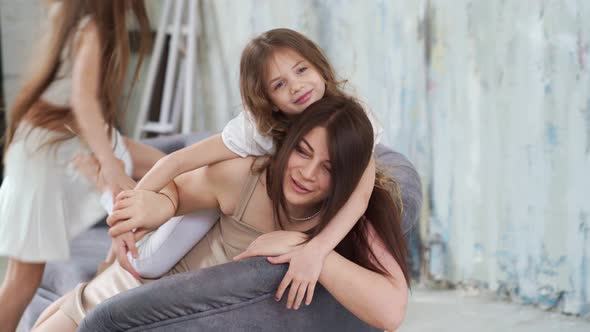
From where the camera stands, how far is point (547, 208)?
2.73m

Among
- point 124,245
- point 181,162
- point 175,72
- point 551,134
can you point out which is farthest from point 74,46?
point 175,72

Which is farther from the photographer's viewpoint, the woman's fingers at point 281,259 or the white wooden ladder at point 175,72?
the white wooden ladder at point 175,72

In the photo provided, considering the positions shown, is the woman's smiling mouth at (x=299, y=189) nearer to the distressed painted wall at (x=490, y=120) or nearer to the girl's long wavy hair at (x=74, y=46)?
the girl's long wavy hair at (x=74, y=46)

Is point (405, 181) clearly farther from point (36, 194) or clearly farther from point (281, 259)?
point (36, 194)

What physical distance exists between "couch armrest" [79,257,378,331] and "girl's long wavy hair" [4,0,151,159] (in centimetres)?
45

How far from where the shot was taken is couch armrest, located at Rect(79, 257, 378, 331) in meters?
1.42

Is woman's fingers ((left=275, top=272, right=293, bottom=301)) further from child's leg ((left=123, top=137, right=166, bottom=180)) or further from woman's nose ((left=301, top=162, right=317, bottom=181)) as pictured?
child's leg ((left=123, top=137, right=166, bottom=180))

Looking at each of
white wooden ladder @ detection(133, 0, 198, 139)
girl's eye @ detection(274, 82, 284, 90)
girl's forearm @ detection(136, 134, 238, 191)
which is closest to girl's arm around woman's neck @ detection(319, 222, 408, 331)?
girl's forearm @ detection(136, 134, 238, 191)

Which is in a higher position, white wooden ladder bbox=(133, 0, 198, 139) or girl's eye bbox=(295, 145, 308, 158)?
girl's eye bbox=(295, 145, 308, 158)

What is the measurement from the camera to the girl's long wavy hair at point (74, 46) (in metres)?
1.48

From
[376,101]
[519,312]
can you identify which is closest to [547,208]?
[519,312]

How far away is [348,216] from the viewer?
1550 millimetres

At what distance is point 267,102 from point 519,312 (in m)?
1.52

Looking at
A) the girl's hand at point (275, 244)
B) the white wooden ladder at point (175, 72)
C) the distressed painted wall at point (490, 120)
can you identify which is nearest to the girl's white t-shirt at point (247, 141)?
the girl's hand at point (275, 244)
